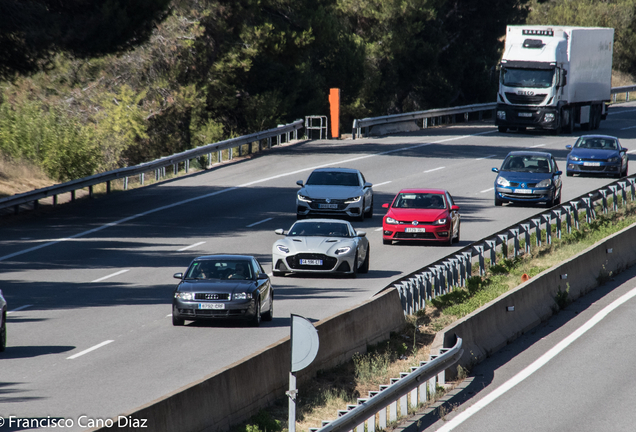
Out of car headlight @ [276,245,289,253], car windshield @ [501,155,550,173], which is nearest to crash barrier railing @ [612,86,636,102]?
car windshield @ [501,155,550,173]

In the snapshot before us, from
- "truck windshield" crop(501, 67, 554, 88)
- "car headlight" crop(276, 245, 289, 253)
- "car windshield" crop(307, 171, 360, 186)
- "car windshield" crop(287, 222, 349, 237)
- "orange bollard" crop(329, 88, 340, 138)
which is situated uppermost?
"truck windshield" crop(501, 67, 554, 88)

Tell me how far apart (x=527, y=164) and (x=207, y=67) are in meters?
20.3

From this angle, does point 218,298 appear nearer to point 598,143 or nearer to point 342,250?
point 342,250

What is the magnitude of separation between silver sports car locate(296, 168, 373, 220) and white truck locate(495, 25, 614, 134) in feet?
72.9

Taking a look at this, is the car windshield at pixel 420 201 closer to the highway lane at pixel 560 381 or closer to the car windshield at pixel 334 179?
the car windshield at pixel 334 179

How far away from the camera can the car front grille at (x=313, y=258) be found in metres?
20.9

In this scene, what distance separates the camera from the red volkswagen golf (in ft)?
81.0

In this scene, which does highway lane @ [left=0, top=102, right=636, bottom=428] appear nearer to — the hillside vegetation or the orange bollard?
the orange bollard

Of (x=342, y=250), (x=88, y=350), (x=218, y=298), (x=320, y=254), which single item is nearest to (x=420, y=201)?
(x=342, y=250)

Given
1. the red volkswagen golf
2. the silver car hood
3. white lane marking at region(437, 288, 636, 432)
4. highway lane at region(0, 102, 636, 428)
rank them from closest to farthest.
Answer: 1. white lane marking at region(437, 288, 636, 432)
2. highway lane at region(0, 102, 636, 428)
3. the red volkswagen golf
4. the silver car hood

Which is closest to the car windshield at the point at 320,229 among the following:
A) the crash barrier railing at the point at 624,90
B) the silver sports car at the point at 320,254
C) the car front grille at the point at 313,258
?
→ the silver sports car at the point at 320,254

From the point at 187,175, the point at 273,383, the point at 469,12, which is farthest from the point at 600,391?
the point at 469,12

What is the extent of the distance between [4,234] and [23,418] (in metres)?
16.6

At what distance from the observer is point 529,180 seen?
3039 centimetres
